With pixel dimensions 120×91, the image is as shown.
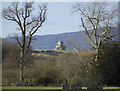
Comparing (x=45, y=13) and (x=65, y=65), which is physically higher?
(x=45, y=13)

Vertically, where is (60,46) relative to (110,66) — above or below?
above

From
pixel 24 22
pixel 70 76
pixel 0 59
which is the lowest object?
pixel 70 76

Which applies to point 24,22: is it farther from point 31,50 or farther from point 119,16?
point 119,16

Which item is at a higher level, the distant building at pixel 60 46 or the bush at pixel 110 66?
the distant building at pixel 60 46

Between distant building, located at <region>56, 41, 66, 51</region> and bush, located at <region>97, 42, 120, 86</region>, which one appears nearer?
bush, located at <region>97, 42, 120, 86</region>

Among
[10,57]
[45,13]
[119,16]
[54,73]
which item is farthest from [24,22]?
[119,16]

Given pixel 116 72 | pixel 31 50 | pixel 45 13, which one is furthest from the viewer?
pixel 31 50

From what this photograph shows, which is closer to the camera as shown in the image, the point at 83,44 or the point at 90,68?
the point at 90,68

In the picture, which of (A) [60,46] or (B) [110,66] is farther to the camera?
(A) [60,46]

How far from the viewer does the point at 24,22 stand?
17.3m

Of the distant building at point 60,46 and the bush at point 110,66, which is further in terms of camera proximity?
the distant building at point 60,46

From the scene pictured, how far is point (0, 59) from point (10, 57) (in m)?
0.87

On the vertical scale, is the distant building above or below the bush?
above

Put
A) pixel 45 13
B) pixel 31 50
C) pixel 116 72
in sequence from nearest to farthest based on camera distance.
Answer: pixel 116 72 → pixel 45 13 → pixel 31 50
